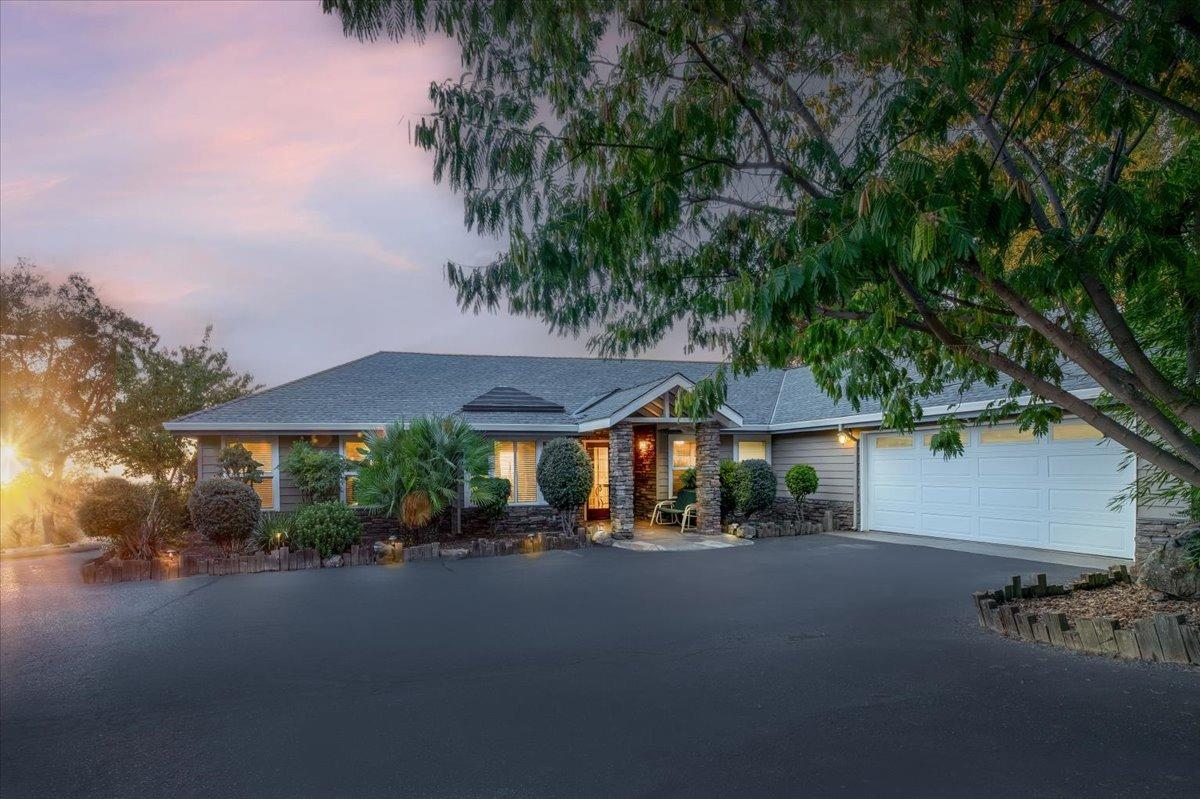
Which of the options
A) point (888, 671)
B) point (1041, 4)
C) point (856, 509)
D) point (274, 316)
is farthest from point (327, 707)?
point (274, 316)

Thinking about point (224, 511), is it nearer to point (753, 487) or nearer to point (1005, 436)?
point (753, 487)

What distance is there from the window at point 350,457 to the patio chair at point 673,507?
7.08 meters

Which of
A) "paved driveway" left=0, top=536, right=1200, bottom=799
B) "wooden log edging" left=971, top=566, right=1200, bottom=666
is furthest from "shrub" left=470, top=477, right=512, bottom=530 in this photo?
"wooden log edging" left=971, top=566, right=1200, bottom=666

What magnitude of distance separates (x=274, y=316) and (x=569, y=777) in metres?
20.5

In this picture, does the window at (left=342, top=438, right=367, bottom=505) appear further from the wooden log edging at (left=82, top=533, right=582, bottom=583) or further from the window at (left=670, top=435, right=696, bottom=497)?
the window at (left=670, top=435, right=696, bottom=497)

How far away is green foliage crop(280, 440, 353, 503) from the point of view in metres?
14.4

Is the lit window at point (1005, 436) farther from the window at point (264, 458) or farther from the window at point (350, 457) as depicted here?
the window at point (264, 458)

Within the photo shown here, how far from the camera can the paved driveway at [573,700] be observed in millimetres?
3844

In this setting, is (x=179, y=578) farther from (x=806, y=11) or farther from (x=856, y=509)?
(x=856, y=509)

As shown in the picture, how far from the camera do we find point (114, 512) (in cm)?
1223

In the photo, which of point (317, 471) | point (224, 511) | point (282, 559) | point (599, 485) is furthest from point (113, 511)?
point (599, 485)

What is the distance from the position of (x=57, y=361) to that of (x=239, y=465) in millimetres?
13409

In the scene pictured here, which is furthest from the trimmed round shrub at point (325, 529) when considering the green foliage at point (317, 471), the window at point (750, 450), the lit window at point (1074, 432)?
the lit window at point (1074, 432)

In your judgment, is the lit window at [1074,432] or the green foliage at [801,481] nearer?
the lit window at [1074,432]
